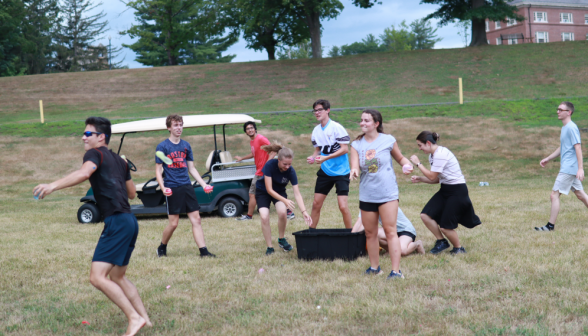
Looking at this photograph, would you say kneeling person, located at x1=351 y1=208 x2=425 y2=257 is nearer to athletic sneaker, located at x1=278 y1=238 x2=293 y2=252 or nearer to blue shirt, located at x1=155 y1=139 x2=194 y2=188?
athletic sneaker, located at x1=278 y1=238 x2=293 y2=252

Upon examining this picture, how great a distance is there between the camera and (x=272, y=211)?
11375 mm

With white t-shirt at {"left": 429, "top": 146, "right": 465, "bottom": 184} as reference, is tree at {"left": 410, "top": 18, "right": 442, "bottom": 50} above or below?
above

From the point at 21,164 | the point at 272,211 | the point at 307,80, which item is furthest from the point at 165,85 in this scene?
the point at 272,211

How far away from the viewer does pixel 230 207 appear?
1030 centimetres

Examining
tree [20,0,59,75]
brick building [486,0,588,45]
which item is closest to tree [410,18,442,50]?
brick building [486,0,588,45]

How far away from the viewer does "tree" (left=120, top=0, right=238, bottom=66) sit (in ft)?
131

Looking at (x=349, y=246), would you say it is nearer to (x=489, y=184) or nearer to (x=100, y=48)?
(x=489, y=184)

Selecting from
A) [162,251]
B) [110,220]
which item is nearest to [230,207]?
[162,251]

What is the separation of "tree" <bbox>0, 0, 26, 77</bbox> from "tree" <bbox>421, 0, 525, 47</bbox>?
36.1 metres

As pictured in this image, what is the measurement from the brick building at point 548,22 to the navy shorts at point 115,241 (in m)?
64.0

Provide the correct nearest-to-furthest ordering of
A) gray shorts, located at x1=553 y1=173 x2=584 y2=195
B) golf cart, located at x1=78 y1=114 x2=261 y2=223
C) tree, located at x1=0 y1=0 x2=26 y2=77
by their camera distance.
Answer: gray shorts, located at x1=553 y1=173 x2=584 y2=195
golf cart, located at x1=78 y1=114 x2=261 y2=223
tree, located at x1=0 y1=0 x2=26 y2=77

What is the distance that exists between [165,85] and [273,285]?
29.9 m

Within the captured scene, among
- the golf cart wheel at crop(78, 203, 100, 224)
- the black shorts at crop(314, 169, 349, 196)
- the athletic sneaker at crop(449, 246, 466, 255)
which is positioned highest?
the black shorts at crop(314, 169, 349, 196)

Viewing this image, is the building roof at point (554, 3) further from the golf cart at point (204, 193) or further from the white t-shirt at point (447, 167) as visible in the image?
the white t-shirt at point (447, 167)
